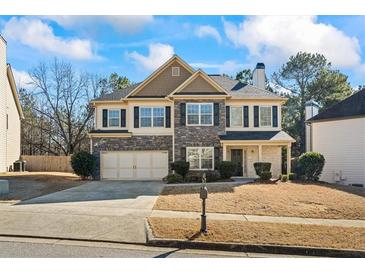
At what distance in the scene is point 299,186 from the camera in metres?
17.7

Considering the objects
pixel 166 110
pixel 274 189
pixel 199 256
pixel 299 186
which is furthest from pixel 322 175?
pixel 199 256

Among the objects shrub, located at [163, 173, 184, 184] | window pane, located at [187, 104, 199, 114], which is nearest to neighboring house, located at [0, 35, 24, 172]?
shrub, located at [163, 173, 184, 184]

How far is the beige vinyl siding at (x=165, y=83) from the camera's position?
80.1ft

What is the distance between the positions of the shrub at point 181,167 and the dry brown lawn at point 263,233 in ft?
37.2

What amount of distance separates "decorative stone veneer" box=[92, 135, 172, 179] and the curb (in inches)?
623

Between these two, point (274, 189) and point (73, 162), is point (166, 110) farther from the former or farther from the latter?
point (274, 189)

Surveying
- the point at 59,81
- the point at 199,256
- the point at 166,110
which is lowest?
the point at 199,256

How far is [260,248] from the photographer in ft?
26.1

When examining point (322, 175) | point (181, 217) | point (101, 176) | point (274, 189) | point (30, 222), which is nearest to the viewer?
point (30, 222)

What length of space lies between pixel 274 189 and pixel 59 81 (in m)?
31.1

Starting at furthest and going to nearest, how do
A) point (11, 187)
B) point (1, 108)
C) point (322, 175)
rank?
point (1, 108) < point (322, 175) < point (11, 187)

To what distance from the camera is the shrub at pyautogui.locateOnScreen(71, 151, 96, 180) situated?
23.2 m

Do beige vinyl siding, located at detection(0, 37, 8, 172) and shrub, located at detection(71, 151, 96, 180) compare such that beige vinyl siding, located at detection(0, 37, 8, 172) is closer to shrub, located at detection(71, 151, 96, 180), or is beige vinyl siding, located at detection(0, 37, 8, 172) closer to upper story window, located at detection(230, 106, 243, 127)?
shrub, located at detection(71, 151, 96, 180)

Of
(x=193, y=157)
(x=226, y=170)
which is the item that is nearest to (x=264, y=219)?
(x=226, y=170)
